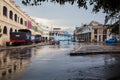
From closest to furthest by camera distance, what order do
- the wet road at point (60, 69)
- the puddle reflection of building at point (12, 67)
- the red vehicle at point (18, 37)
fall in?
the wet road at point (60, 69) < the puddle reflection of building at point (12, 67) < the red vehicle at point (18, 37)

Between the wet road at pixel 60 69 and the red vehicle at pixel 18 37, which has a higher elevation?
the red vehicle at pixel 18 37

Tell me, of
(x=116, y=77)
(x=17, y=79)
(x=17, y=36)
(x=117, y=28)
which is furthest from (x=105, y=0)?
(x=17, y=36)

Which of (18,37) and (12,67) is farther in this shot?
(18,37)

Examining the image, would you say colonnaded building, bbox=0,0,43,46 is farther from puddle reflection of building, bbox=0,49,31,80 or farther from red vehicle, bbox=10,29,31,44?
puddle reflection of building, bbox=0,49,31,80

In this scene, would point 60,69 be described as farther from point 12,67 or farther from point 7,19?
point 7,19

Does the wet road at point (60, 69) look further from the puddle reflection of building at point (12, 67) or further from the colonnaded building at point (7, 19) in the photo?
the colonnaded building at point (7, 19)

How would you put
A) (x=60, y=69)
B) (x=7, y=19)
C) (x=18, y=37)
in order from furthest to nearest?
(x=7, y=19) → (x=18, y=37) → (x=60, y=69)

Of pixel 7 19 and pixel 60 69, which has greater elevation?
pixel 7 19

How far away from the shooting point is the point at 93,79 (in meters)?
11.8

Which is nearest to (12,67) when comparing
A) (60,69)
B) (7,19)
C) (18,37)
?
(60,69)

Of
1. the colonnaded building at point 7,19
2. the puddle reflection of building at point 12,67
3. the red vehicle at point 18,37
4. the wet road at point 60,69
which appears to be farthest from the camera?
the red vehicle at point 18,37

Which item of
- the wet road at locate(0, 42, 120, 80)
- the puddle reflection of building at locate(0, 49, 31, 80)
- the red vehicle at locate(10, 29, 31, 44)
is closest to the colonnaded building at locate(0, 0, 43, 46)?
the red vehicle at locate(10, 29, 31, 44)

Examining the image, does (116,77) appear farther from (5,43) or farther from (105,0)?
(5,43)

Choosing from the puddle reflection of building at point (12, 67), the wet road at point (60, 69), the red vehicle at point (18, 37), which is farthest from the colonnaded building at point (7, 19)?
the wet road at point (60, 69)
